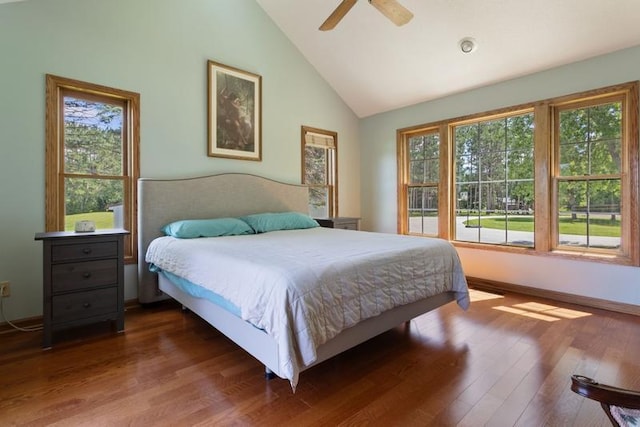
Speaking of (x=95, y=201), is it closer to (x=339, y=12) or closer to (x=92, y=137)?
(x=92, y=137)

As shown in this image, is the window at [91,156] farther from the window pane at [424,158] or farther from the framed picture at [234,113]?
the window pane at [424,158]

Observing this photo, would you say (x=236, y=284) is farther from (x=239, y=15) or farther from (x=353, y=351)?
(x=239, y=15)

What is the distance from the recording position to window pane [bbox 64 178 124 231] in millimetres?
2914

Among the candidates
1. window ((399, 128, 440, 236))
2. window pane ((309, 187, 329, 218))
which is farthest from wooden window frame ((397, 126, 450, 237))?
window pane ((309, 187, 329, 218))

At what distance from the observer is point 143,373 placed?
1.92 metres

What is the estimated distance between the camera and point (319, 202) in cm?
493

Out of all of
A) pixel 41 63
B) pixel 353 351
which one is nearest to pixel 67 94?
pixel 41 63

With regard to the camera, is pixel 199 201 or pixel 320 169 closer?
pixel 199 201

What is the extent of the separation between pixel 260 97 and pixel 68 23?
1.94 metres

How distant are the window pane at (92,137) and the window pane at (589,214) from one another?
184 inches

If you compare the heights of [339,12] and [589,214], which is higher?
[339,12]

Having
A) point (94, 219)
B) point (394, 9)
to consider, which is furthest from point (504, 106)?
point (94, 219)

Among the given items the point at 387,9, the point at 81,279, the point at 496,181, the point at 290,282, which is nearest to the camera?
the point at 290,282

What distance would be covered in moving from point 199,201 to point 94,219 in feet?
3.17
